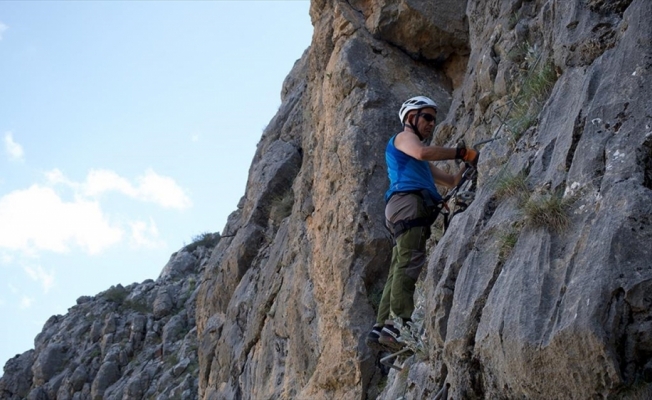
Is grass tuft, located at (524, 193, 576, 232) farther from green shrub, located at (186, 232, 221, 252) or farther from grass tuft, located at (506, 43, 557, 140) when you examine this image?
green shrub, located at (186, 232, 221, 252)

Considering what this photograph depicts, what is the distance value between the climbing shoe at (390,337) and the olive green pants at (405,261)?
15 centimetres

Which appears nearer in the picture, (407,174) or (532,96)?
(532,96)

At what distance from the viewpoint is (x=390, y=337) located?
26.3 feet

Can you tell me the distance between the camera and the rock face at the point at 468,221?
5.20m

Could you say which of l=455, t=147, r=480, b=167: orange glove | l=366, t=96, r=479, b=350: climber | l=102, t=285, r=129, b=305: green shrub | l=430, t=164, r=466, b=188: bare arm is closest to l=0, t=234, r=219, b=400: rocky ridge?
l=102, t=285, r=129, b=305: green shrub

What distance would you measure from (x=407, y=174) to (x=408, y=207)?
0.36 m

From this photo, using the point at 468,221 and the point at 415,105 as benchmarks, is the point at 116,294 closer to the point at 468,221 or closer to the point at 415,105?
the point at 415,105

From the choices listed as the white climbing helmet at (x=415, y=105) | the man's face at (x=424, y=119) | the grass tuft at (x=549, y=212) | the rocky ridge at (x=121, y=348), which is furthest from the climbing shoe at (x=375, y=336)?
the rocky ridge at (x=121, y=348)

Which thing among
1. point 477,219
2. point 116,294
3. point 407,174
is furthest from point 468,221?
point 116,294

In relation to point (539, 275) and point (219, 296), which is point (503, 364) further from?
point (219, 296)

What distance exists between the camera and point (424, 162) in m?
8.55

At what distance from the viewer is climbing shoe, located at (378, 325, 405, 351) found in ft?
26.1

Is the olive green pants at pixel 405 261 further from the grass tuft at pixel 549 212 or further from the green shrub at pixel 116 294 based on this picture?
the green shrub at pixel 116 294

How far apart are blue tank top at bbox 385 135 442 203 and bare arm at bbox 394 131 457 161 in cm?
18
